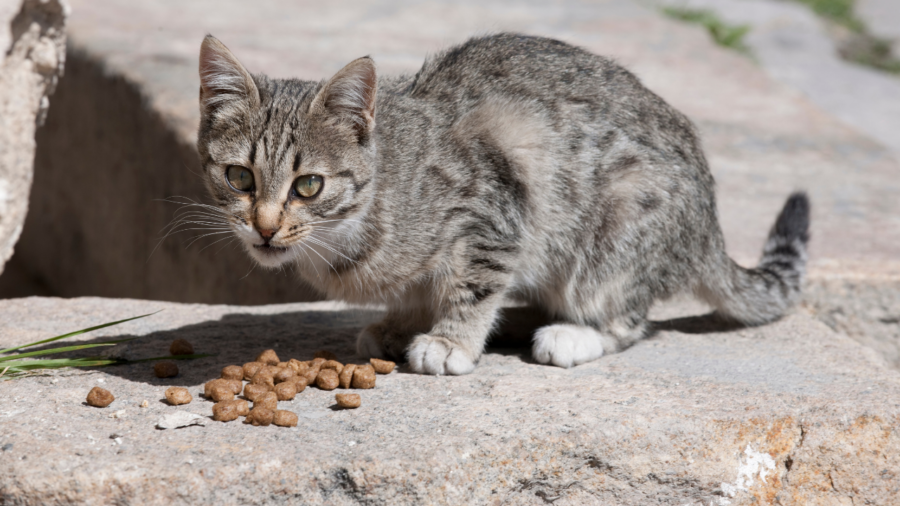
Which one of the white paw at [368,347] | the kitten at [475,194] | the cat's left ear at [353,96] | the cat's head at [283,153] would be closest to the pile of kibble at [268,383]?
the white paw at [368,347]

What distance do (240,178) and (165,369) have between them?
2.43 feet

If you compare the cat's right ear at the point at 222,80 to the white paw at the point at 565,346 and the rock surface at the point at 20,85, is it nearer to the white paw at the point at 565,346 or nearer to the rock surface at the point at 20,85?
the rock surface at the point at 20,85

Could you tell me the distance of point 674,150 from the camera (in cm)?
344

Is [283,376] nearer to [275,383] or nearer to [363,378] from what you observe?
[275,383]

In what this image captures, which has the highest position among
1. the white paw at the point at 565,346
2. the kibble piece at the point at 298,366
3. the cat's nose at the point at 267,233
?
the cat's nose at the point at 267,233

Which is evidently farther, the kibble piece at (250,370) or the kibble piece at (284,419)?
the kibble piece at (250,370)

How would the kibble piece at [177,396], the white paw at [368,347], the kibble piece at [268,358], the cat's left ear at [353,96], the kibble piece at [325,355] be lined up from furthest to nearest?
the white paw at [368,347]
the kibble piece at [325,355]
the kibble piece at [268,358]
the cat's left ear at [353,96]
the kibble piece at [177,396]

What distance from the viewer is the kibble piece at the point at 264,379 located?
9.35 ft

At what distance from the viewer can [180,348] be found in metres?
3.16

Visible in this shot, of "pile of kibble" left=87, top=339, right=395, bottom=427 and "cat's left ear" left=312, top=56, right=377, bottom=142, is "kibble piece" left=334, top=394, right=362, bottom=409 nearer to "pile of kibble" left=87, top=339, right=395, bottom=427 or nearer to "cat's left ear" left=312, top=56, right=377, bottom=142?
"pile of kibble" left=87, top=339, right=395, bottom=427

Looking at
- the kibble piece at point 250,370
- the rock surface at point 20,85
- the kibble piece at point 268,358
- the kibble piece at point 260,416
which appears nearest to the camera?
the kibble piece at point 260,416

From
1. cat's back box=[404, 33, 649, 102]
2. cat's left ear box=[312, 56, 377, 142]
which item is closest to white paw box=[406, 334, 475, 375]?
cat's left ear box=[312, 56, 377, 142]

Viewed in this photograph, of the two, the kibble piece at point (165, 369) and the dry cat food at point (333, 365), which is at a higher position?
the dry cat food at point (333, 365)

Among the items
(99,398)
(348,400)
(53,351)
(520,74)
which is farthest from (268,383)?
(520,74)
